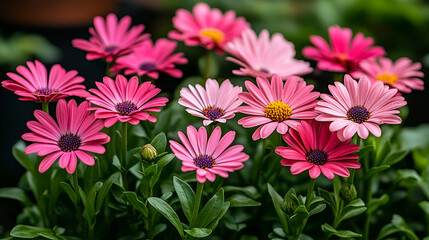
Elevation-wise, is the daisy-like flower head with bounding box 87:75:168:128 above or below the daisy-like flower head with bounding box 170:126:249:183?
above

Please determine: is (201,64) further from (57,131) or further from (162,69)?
(57,131)

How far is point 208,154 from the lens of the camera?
59cm

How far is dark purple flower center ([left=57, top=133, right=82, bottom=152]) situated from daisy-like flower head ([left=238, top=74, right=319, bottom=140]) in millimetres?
195

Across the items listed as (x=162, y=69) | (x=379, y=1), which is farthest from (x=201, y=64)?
(x=379, y=1)

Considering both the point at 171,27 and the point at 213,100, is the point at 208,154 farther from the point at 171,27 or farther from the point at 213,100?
the point at 171,27

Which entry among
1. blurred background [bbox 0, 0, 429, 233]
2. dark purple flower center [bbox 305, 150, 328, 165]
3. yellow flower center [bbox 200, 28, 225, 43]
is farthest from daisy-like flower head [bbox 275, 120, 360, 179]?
blurred background [bbox 0, 0, 429, 233]

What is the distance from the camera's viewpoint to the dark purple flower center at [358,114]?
59cm

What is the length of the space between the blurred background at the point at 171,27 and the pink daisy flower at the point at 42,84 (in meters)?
0.89

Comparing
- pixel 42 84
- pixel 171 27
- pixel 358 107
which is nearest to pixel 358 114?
pixel 358 107

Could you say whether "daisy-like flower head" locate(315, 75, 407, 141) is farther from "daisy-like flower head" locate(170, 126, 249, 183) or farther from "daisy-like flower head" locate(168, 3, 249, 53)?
"daisy-like flower head" locate(168, 3, 249, 53)

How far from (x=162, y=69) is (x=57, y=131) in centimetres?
20

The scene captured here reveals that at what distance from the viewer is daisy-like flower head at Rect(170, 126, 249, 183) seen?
539 mm

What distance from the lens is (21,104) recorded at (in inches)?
61.8

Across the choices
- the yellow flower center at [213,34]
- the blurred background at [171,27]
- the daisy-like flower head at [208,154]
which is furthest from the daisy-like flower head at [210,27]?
the blurred background at [171,27]
